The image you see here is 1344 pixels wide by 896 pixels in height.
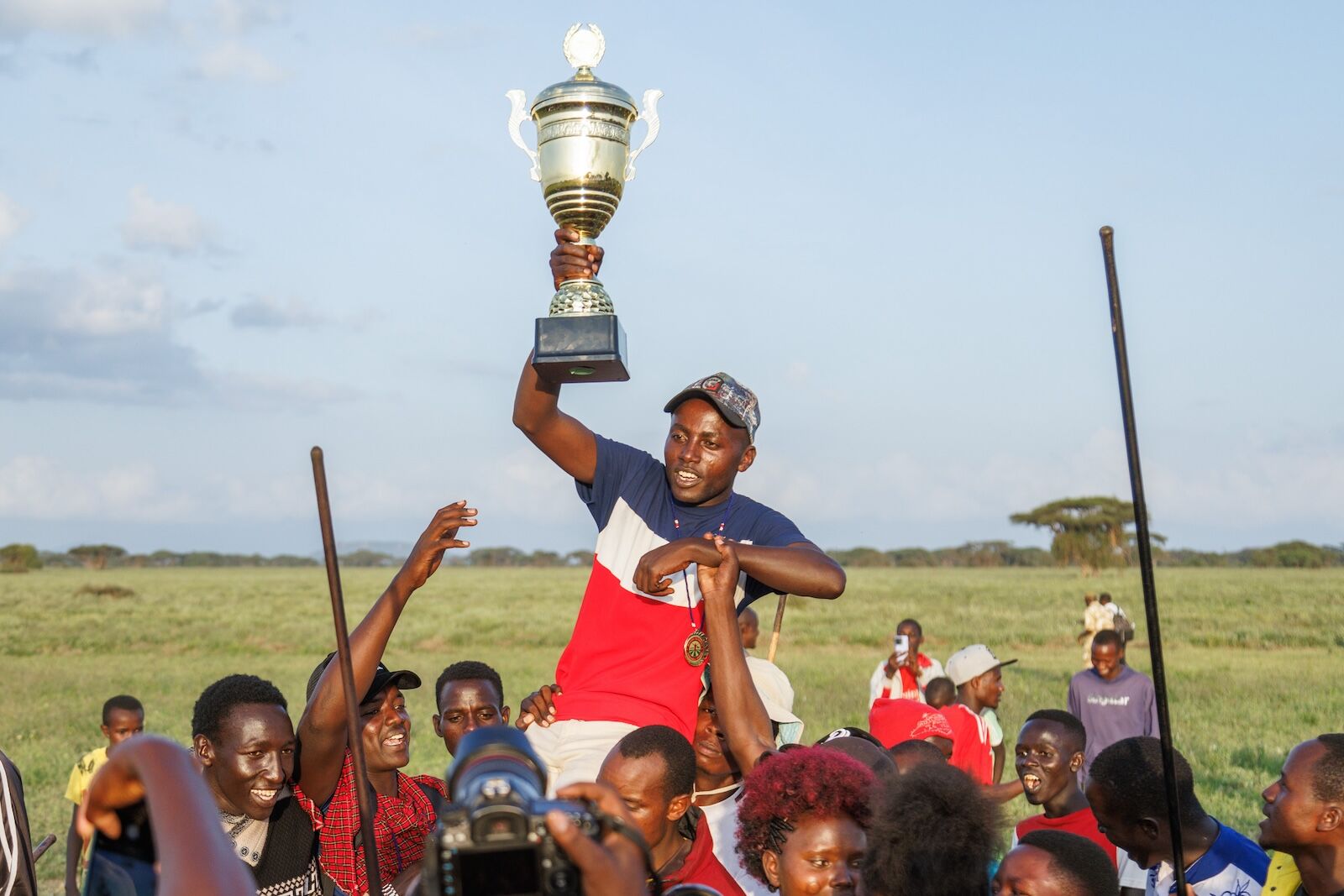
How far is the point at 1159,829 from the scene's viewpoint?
545 centimetres

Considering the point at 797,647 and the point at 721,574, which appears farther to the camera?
the point at 797,647

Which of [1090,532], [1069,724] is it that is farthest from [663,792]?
[1090,532]

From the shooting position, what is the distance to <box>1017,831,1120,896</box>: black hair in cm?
392

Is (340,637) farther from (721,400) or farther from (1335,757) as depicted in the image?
(1335,757)

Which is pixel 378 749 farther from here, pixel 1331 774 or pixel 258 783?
pixel 1331 774

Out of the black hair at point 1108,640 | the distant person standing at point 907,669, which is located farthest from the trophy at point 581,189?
the distant person standing at point 907,669

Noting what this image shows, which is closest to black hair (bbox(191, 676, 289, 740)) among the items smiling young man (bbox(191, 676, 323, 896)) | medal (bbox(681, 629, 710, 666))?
smiling young man (bbox(191, 676, 323, 896))

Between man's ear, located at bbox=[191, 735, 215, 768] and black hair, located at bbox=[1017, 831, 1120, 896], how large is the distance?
102 inches

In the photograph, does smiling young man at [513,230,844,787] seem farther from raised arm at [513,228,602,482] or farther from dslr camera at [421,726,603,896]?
dslr camera at [421,726,603,896]

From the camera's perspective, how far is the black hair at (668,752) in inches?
188

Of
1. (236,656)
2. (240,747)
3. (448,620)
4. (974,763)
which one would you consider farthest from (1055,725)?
(448,620)

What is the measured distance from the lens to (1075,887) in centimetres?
391

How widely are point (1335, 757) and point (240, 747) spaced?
11.8 feet

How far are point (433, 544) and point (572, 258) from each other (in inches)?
52.4
